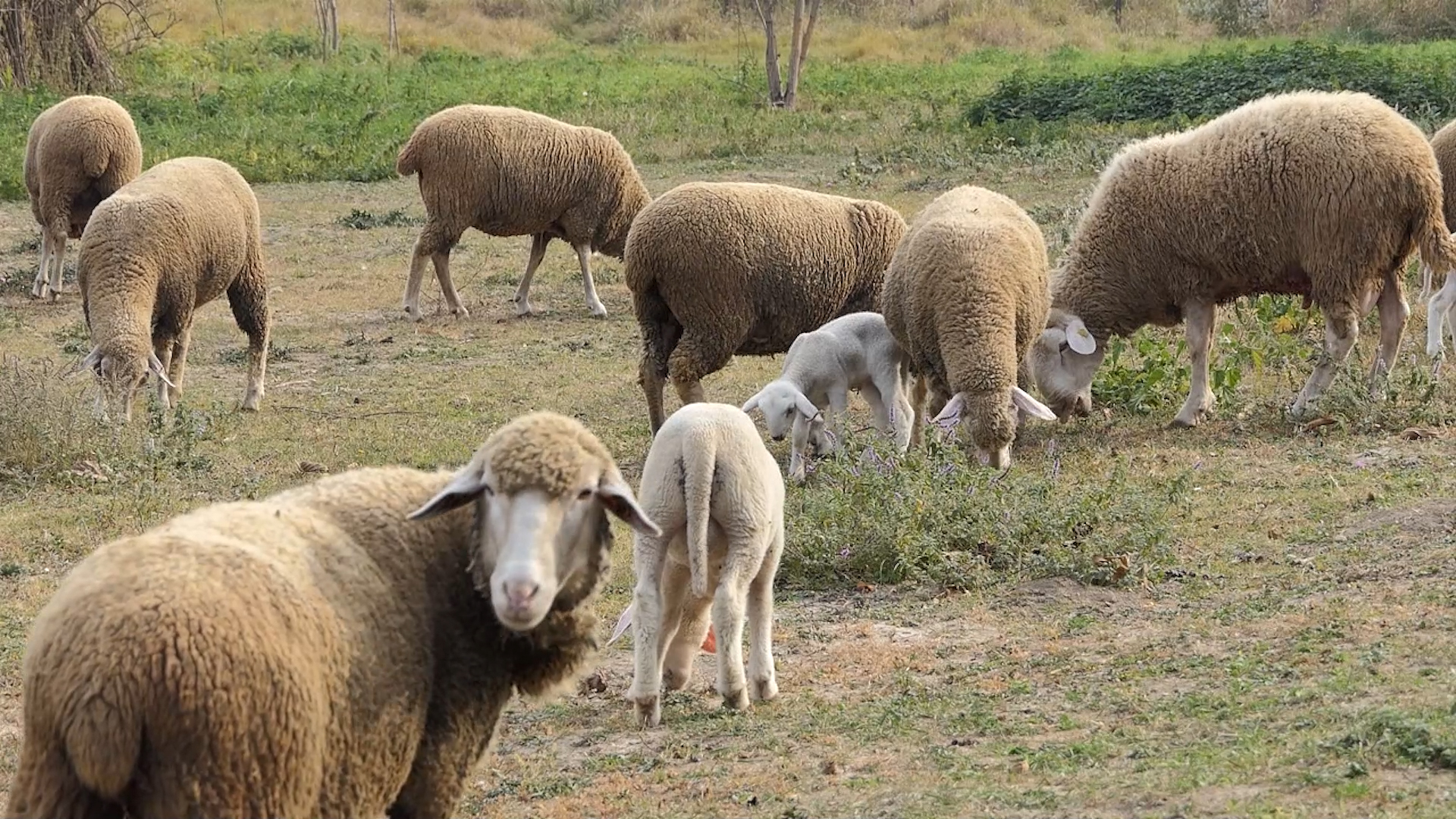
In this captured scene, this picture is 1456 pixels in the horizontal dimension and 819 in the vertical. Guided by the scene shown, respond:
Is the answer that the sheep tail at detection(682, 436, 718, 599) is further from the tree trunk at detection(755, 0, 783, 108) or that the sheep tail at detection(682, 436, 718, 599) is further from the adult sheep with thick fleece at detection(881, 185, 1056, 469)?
the tree trunk at detection(755, 0, 783, 108)

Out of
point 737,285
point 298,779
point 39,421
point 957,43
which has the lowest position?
point 957,43

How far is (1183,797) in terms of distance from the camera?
486cm

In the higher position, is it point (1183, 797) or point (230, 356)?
point (1183, 797)

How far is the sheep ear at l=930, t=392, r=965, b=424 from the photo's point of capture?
29.9ft

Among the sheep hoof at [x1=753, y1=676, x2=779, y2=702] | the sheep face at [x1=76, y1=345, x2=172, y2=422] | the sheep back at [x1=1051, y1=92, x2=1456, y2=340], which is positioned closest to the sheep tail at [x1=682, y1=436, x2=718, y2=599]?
the sheep hoof at [x1=753, y1=676, x2=779, y2=702]

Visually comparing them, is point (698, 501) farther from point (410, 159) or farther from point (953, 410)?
point (410, 159)

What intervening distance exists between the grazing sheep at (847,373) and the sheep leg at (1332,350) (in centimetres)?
225

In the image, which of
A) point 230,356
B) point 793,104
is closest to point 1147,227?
point 230,356

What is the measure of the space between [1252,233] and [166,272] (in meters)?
6.16

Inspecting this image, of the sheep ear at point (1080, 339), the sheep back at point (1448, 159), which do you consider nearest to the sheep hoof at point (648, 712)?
the sheep ear at point (1080, 339)

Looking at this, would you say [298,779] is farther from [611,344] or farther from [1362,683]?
[611,344]

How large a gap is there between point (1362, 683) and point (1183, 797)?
3.62ft

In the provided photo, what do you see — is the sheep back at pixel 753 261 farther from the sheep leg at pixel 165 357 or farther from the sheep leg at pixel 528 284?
the sheep leg at pixel 528 284

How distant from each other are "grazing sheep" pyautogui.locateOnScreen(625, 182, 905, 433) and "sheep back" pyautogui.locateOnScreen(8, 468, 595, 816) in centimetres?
588
